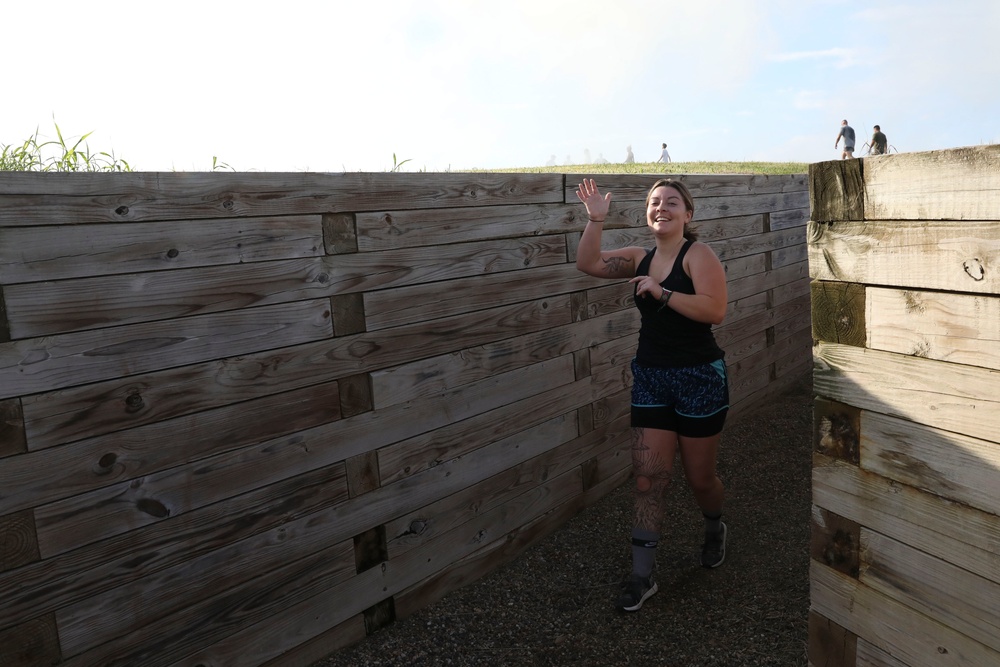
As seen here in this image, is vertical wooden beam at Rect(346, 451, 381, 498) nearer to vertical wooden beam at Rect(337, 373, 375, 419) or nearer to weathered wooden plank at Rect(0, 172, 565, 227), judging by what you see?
vertical wooden beam at Rect(337, 373, 375, 419)

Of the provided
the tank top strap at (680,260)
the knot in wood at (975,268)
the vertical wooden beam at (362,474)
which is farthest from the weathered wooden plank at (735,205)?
the knot in wood at (975,268)

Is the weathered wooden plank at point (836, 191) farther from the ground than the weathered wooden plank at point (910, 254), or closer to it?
farther from the ground

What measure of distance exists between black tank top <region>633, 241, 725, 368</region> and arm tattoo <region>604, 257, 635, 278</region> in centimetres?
44

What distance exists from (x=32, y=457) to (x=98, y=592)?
574 millimetres

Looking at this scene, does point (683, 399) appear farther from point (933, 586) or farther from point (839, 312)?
point (933, 586)

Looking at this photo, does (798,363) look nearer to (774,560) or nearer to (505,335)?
(774,560)

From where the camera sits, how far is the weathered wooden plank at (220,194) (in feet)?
9.08

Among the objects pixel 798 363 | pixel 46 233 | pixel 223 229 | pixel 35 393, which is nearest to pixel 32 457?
pixel 35 393

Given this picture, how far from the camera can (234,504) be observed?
3359 millimetres

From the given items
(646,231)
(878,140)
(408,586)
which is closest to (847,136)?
(878,140)

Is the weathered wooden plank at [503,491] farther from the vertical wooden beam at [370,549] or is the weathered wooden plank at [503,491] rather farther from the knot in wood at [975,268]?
the knot in wood at [975,268]

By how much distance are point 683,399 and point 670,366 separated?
0.59ft

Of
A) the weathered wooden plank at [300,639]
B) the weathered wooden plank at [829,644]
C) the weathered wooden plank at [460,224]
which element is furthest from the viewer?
the weathered wooden plank at [460,224]

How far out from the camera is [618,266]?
4480 mm
